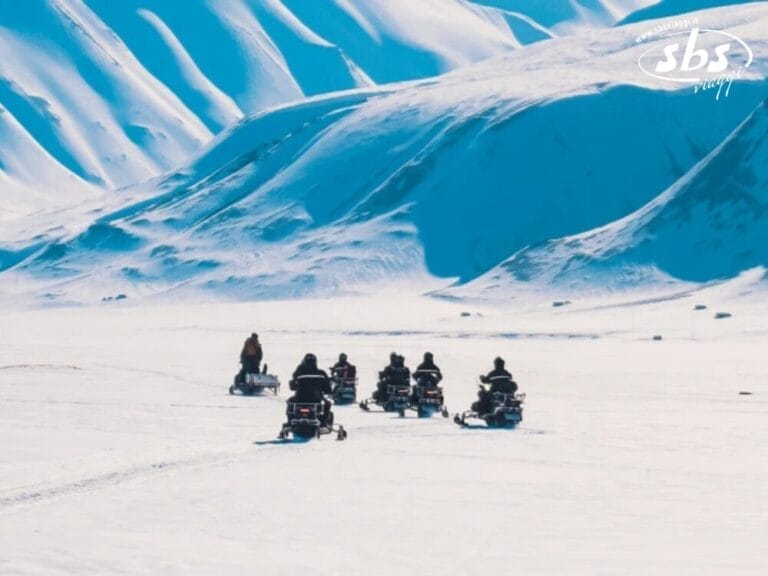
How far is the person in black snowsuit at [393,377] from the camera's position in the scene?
43.5m

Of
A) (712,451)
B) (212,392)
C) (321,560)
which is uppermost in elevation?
(212,392)

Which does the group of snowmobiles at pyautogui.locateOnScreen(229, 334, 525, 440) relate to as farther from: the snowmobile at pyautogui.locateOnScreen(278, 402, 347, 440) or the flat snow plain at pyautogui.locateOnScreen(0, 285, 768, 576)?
the flat snow plain at pyautogui.locateOnScreen(0, 285, 768, 576)

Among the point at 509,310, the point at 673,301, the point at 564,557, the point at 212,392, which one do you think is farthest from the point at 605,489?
the point at 509,310

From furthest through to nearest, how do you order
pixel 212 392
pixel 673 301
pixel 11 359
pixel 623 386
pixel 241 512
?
pixel 673 301 < pixel 11 359 < pixel 623 386 < pixel 212 392 < pixel 241 512

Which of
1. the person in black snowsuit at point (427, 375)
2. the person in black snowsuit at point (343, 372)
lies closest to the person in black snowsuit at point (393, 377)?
the person in black snowsuit at point (427, 375)

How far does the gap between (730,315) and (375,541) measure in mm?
127012

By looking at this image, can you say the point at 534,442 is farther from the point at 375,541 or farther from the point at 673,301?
the point at 673,301

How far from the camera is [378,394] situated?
4431 cm

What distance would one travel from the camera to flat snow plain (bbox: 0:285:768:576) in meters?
20.1

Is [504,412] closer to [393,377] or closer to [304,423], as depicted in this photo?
[393,377]

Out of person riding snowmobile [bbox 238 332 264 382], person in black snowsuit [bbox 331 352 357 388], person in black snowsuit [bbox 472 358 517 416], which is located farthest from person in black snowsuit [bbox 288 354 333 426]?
person riding snowmobile [bbox 238 332 264 382]

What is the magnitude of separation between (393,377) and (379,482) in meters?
16.4

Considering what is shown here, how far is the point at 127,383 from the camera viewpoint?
54.0m

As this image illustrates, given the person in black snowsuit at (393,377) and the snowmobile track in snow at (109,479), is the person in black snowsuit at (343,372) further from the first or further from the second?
the snowmobile track in snow at (109,479)
